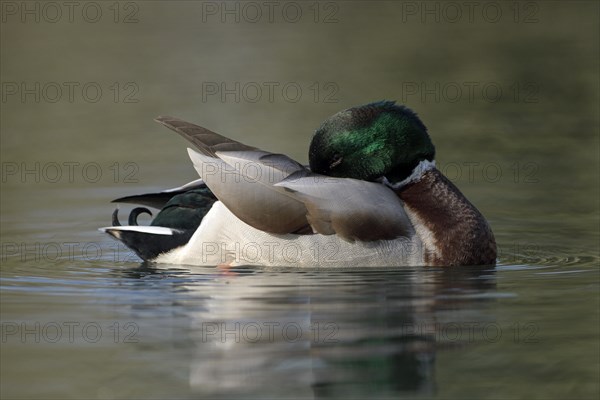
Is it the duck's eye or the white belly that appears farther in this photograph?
the duck's eye

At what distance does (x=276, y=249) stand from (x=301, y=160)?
3104 millimetres

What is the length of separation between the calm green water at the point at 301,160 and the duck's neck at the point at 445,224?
0.13 metres

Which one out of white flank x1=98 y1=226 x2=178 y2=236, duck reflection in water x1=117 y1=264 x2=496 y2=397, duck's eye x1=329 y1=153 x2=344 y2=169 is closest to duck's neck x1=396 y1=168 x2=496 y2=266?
duck reflection in water x1=117 y1=264 x2=496 y2=397

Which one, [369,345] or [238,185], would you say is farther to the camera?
[238,185]

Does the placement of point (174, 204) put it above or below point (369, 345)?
above

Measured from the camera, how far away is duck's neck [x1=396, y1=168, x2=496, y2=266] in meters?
7.80

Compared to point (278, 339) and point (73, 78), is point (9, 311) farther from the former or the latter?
point (73, 78)

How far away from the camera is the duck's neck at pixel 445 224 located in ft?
25.6

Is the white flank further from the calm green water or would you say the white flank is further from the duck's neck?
the duck's neck

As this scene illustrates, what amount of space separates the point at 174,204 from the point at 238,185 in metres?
0.67

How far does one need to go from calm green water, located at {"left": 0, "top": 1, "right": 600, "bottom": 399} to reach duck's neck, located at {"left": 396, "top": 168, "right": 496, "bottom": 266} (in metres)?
0.13

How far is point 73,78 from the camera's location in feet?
47.6

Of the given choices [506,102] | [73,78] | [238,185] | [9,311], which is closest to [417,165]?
[238,185]

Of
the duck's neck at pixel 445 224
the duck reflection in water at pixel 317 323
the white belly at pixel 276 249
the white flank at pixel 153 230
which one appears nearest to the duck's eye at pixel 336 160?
the duck's neck at pixel 445 224
